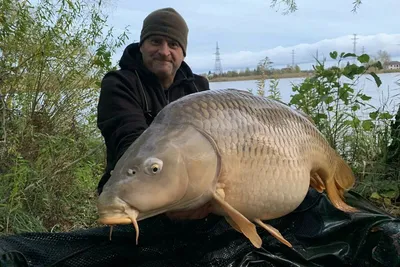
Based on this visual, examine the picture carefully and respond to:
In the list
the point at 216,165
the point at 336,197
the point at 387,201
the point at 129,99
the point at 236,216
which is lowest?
the point at 387,201

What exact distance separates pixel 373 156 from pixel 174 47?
6.30ft

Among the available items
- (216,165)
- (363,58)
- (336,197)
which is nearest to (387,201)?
(363,58)

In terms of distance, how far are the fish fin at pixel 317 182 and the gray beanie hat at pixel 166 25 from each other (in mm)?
831

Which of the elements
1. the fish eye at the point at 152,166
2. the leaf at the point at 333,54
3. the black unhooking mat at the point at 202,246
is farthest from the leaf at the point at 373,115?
the fish eye at the point at 152,166

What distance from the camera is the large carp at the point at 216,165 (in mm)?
1115

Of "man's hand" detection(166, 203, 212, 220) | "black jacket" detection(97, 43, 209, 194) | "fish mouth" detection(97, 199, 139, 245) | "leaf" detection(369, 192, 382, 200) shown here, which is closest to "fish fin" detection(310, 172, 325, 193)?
"man's hand" detection(166, 203, 212, 220)

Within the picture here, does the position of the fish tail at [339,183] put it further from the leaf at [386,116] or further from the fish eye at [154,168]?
the leaf at [386,116]

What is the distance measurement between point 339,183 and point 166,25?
3.10 ft

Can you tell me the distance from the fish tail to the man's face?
0.82 meters

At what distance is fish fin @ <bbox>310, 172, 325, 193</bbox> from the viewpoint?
167 centimetres

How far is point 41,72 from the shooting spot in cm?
331

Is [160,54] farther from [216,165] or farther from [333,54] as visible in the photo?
[333,54]

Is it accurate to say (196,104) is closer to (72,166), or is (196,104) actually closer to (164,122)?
(164,122)

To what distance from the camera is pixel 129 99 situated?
188 centimetres
